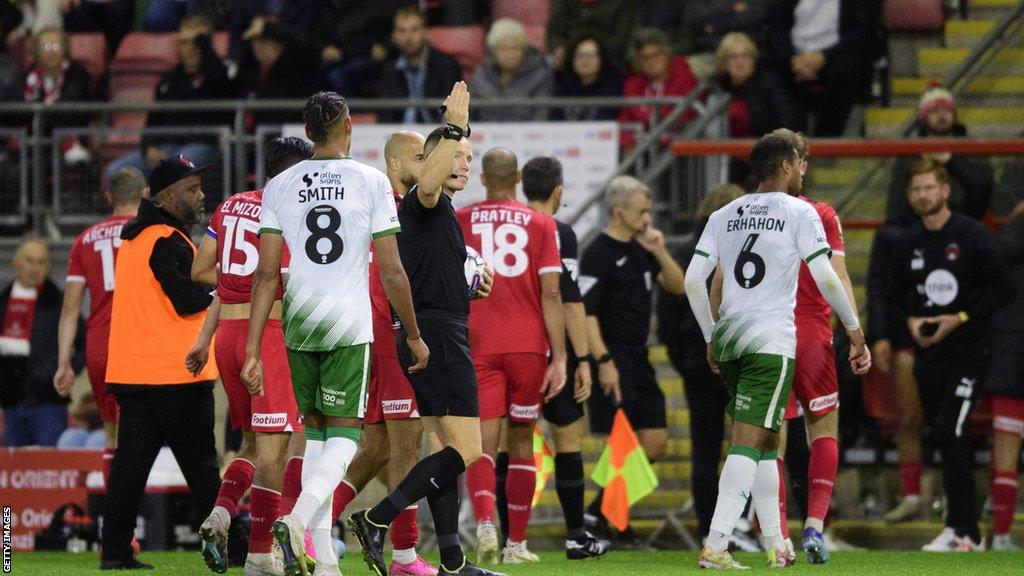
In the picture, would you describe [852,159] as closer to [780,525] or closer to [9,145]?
[780,525]

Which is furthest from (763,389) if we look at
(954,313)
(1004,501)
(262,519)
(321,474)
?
(1004,501)

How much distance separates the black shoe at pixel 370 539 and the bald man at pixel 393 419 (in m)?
0.52

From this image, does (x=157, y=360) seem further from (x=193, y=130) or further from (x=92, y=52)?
(x=92, y=52)

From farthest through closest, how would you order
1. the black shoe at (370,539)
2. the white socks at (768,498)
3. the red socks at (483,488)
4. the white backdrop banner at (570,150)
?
the white backdrop banner at (570,150)
the red socks at (483,488)
the white socks at (768,498)
the black shoe at (370,539)

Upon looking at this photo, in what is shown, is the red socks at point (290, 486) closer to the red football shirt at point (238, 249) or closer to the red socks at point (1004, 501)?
the red football shirt at point (238, 249)

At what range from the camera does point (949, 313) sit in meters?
12.2

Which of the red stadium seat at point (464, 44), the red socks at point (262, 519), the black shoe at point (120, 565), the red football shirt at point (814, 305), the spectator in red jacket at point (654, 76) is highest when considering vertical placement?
the red stadium seat at point (464, 44)

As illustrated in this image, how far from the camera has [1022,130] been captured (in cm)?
1416

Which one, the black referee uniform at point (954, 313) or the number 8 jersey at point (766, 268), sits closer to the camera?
the number 8 jersey at point (766, 268)

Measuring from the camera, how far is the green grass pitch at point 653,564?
9602 millimetres

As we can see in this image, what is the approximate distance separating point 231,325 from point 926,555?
4.74 m

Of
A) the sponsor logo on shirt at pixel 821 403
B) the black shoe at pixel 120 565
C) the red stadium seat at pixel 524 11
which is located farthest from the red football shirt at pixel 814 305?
the red stadium seat at pixel 524 11

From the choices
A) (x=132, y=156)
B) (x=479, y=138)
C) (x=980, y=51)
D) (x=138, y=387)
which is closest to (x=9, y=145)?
(x=132, y=156)

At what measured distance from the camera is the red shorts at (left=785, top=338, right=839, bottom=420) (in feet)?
32.5
